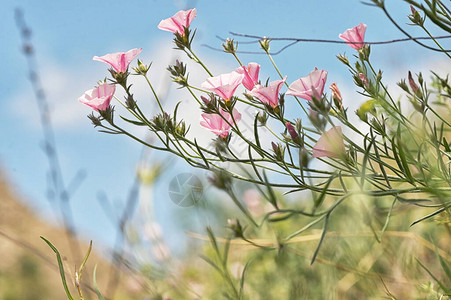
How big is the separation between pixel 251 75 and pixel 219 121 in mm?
60

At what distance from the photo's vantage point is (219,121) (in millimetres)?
584

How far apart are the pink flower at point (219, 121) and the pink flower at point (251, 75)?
31mm

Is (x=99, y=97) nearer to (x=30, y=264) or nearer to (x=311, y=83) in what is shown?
(x=311, y=83)

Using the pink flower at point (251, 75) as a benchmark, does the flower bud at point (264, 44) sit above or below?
above

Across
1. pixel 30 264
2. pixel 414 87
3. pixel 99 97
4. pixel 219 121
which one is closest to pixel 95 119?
pixel 99 97

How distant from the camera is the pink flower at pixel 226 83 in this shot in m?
0.54

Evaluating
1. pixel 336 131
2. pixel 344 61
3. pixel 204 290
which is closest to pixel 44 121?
pixel 204 290

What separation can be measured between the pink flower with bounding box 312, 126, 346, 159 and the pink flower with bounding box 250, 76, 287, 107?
0.24 ft

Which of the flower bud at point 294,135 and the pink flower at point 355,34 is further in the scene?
the pink flower at point 355,34

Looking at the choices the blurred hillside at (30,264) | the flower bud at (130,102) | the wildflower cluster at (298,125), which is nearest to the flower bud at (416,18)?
the wildflower cluster at (298,125)

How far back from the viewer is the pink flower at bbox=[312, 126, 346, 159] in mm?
480

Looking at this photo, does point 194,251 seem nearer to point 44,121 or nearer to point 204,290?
point 204,290

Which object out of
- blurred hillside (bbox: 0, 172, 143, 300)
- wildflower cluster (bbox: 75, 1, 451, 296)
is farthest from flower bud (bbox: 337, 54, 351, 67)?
blurred hillside (bbox: 0, 172, 143, 300)

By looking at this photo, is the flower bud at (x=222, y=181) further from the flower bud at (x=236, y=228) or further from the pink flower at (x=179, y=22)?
the pink flower at (x=179, y=22)
